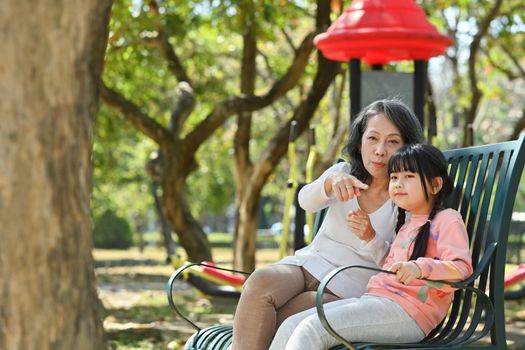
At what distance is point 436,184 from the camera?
3439mm

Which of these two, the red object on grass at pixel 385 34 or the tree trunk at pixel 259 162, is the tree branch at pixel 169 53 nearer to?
the tree trunk at pixel 259 162

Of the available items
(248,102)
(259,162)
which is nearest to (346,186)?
(248,102)

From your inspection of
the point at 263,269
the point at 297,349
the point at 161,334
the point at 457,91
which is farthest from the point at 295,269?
the point at 457,91

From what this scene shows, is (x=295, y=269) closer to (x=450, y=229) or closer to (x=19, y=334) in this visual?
(x=450, y=229)

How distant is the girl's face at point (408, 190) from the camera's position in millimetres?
3404

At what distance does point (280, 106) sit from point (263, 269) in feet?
64.4

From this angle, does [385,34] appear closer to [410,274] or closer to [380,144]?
[380,144]

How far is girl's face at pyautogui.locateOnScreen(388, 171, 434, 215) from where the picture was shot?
3.40m

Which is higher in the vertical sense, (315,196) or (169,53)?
(169,53)

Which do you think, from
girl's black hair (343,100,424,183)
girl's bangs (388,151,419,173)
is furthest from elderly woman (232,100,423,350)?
girl's bangs (388,151,419,173)

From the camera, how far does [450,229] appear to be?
3.33 m

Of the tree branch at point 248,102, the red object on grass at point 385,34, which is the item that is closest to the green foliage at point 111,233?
the tree branch at point 248,102

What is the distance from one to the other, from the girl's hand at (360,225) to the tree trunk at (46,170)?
128cm

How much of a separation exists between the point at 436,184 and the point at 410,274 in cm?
41
